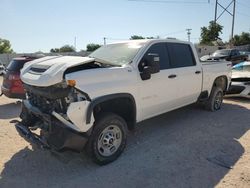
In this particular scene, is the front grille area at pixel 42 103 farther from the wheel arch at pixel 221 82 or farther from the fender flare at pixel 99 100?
the wheel arch at pixel 221 82

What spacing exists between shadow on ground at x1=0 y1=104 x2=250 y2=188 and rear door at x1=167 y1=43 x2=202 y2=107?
2.59 ft

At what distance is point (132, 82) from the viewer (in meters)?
4.73

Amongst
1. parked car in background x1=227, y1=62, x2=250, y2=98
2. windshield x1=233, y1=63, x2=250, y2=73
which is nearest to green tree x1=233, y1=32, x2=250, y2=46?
windshield x1=233, y1=63, x2=250, y2=73

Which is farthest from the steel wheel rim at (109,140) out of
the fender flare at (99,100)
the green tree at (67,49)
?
the green tree at (67,49)

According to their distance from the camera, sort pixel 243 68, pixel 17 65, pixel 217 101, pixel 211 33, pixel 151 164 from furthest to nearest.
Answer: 1. pixel 211 33
2. pixel 243 68
3. pixel 17 65
4. pixel 217 101
5. pixel 151 164

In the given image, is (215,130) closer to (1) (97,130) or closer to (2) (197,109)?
(2) (197,109)

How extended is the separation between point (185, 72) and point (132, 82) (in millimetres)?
1891

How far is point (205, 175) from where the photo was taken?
4098 millimetres

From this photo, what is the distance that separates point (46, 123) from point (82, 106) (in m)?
0.65

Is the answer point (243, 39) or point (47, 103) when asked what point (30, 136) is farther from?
point (243, 39)

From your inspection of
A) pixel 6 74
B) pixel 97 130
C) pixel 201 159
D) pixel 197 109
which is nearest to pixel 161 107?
pixel 201 159

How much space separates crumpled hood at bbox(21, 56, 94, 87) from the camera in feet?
12.9

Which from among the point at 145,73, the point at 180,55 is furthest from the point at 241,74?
the point at 145,73

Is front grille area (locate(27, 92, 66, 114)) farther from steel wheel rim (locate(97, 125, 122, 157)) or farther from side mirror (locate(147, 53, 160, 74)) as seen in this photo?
side mirror (locate(147, 53, 160, 74))
